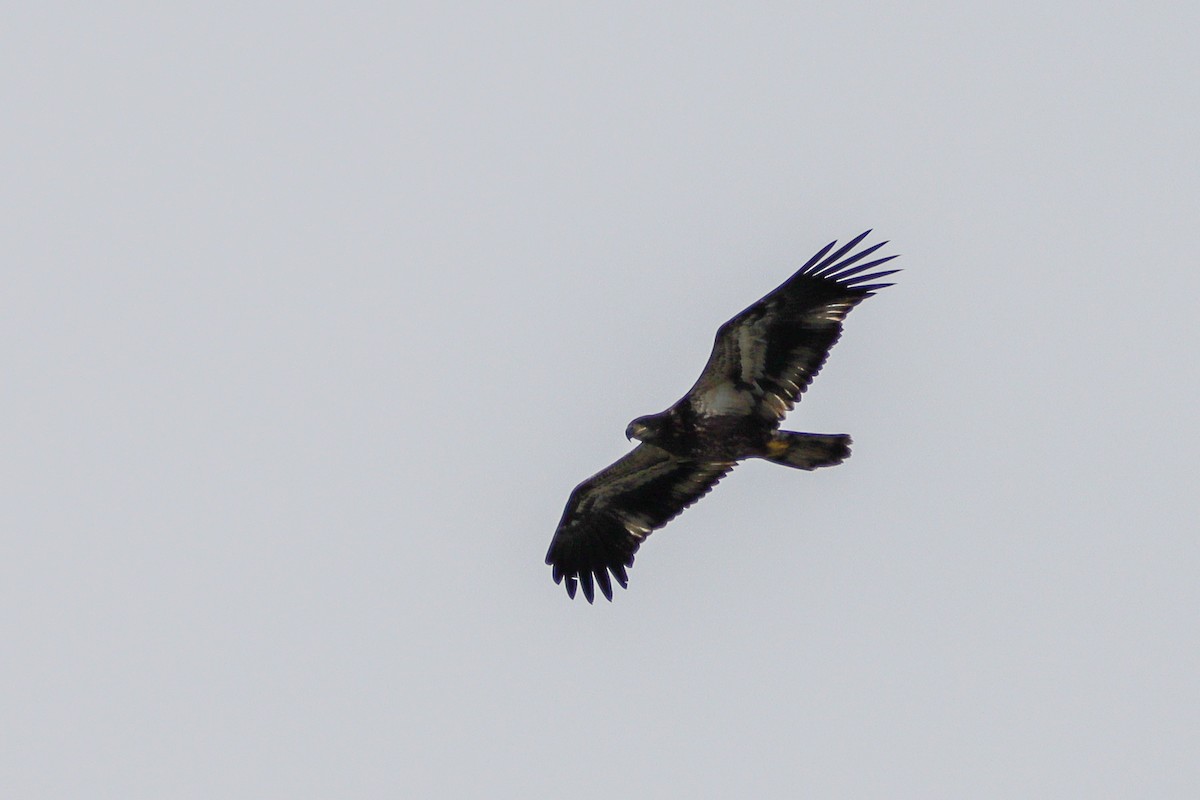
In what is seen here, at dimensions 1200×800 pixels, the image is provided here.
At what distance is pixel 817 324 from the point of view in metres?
20.9

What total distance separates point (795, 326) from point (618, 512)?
152 inches

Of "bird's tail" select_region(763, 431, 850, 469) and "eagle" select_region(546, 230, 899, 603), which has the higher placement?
"eagle" select_region(546, 230, 899, 603)

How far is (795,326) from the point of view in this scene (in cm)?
2092

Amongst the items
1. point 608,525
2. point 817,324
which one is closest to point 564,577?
point 608,525

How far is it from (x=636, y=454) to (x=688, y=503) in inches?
39.0

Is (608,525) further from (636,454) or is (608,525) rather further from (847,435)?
(847,435)

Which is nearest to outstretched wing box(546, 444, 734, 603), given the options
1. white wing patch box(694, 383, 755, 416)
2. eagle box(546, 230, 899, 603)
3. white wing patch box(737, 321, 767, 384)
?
eagle box(546, 230, 899, 603)

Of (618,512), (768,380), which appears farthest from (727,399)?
(618,512)

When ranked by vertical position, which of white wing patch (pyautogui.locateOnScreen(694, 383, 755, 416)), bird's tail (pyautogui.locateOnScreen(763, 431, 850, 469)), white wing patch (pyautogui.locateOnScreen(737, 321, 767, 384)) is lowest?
bird's tail (pyautogui.locateOnScreen(763, 431, 850, 469))

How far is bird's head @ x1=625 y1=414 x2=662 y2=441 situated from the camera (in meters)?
21.5

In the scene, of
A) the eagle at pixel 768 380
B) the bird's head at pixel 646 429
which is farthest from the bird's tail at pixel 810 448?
the bird's head at pixel 646 429

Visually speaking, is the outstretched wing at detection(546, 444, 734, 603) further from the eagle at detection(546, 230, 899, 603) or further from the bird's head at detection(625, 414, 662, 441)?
the bird's head at detection(625, 414, 662, 441)

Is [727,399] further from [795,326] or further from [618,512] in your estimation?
[618,512]

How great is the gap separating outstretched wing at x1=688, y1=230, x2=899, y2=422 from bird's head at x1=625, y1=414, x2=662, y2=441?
82cm
